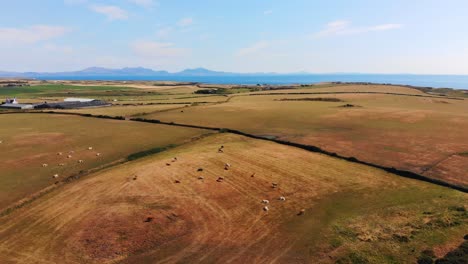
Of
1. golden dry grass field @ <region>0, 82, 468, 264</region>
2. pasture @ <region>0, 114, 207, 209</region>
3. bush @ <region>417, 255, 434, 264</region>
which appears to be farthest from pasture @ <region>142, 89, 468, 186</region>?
bush @ <region>417, 255, 434, 264</region>

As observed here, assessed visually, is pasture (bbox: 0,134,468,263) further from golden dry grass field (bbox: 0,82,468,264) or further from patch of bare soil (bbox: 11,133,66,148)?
patch of bare soil (bbox: 11,133,66,148)

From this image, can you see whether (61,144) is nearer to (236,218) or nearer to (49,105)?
(236,218)

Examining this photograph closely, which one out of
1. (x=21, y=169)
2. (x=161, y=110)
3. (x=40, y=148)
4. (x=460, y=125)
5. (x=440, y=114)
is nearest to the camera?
(x=21, y=169)

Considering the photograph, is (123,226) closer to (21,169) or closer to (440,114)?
(21,169)

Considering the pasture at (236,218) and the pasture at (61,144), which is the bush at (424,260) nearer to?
the pasture at (236,218)

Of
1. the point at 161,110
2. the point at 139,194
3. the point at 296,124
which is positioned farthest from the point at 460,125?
the point at 161,110

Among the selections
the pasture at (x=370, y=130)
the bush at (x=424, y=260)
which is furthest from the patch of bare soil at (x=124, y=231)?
the pasture at (x=370, y=130)

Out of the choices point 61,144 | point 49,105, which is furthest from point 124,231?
point 49,105
